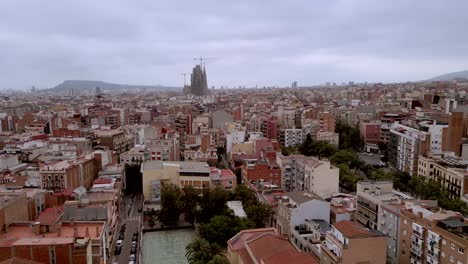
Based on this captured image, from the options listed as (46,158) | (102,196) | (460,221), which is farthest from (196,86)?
(460,221)

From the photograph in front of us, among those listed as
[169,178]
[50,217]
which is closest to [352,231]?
[50,217]

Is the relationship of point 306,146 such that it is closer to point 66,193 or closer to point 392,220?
point 392,220

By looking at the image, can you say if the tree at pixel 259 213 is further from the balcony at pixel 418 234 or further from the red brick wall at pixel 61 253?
the red brick wall at pixel 61 253

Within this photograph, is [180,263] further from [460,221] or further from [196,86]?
[196,86]

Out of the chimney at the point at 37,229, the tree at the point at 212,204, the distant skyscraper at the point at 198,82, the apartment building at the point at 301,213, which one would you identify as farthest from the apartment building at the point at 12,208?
the distant skyscraper at the point at 198,82

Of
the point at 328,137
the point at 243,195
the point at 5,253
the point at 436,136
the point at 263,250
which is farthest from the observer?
the point at 328,137

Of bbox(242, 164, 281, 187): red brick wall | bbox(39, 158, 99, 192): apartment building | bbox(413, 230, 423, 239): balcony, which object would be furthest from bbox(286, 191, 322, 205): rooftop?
bbox(39, 158, 99, 192): apartment building

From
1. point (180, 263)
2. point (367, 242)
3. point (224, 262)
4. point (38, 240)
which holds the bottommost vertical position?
point (180, 263)
